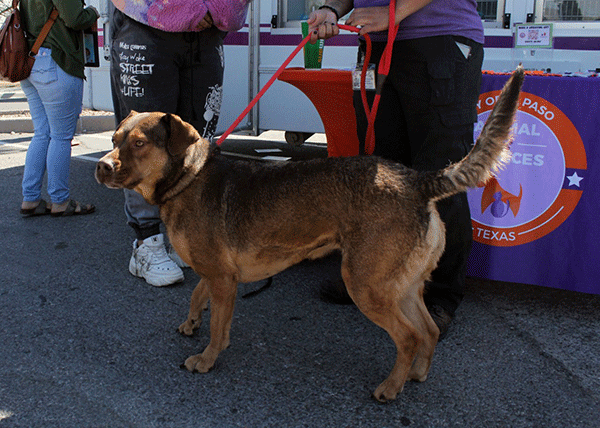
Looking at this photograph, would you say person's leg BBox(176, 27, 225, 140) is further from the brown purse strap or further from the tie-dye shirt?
the brown purse strap

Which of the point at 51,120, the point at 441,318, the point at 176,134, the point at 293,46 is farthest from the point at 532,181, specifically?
the point at 51,120

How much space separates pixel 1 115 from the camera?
34.9 feet

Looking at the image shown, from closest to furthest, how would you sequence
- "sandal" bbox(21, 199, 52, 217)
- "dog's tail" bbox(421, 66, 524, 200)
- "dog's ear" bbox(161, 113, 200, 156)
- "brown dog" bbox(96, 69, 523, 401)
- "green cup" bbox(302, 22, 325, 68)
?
"dog's tail" bbox(421, 66, 524, 200) < "brown dog" bbox(96, 69, 523, 401) < "dog's ear" bbox(161, 113, 200, 156) < "green cup" bbox(302, 22, 325, 68) < "sandal" bbox(21, 199, 52, 217)

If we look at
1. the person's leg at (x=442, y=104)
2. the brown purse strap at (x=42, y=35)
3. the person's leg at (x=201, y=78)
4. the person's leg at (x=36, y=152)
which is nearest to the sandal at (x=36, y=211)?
the person's leg at (x=36, y=152)

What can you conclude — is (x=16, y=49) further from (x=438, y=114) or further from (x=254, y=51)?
(x=438, y=114)

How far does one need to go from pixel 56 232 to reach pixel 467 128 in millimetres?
3543

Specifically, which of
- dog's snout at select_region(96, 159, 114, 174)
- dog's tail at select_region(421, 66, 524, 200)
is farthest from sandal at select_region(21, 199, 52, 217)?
dog's tail at select_region(421, 66, 524, 200)

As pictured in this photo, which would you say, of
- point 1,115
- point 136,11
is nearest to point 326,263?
point 136,11

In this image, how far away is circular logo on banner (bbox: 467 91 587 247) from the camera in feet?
10.8

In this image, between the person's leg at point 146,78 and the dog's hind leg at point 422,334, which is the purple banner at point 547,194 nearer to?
the dog's hind leg at point 422,334

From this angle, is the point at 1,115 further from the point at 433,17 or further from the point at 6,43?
the point at 433,17

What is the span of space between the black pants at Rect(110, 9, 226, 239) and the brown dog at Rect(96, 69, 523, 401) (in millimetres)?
827

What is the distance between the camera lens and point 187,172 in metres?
2.79

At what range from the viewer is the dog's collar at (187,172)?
9.11 ft
